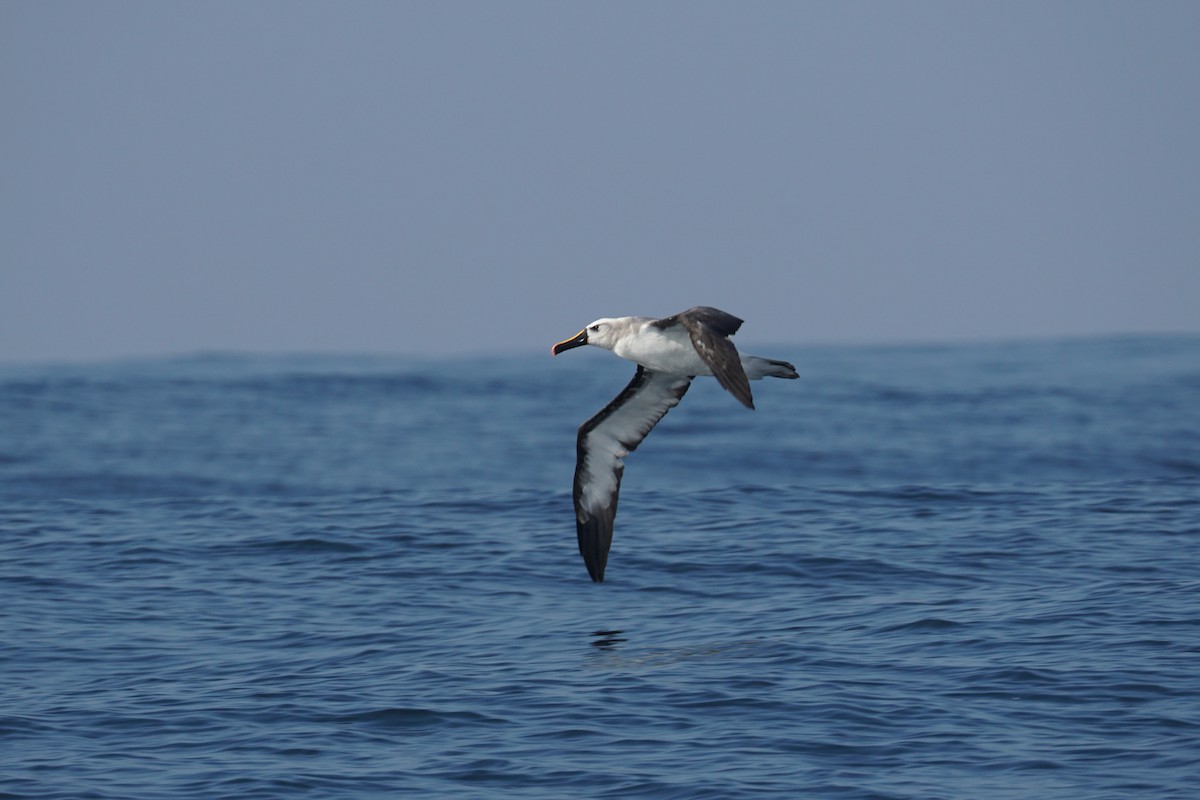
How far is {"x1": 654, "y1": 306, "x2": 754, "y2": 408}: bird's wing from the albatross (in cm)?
1

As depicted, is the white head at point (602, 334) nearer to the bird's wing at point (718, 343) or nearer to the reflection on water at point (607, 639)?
the bird's wing at point (718, 343)

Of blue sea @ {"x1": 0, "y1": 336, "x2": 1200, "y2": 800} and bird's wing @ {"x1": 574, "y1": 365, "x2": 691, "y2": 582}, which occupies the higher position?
bird's wing @ {"x1": 574, "y1": 365, "x2": 691, "y2": 582}

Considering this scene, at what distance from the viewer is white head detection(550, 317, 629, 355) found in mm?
15211

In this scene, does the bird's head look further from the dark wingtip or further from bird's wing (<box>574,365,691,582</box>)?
the dark wingtip

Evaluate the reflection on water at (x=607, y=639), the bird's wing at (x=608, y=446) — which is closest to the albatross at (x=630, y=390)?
the bird's wing at (x=608, y=446)

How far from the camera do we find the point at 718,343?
43.1 ft

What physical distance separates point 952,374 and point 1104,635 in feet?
136

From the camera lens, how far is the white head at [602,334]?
49.9 ft

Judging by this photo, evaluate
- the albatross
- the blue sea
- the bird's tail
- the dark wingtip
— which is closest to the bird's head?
the albatross

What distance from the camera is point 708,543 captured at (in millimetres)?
18656

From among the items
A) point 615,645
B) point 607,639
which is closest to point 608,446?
point 607,639

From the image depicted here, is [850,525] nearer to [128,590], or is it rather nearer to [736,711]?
[736,711]

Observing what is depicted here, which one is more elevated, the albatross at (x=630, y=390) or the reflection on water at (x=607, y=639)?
the albatross at (x=630, y=390)

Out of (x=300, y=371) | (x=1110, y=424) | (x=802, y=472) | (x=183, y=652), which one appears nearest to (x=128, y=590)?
(x=183, y=652)
